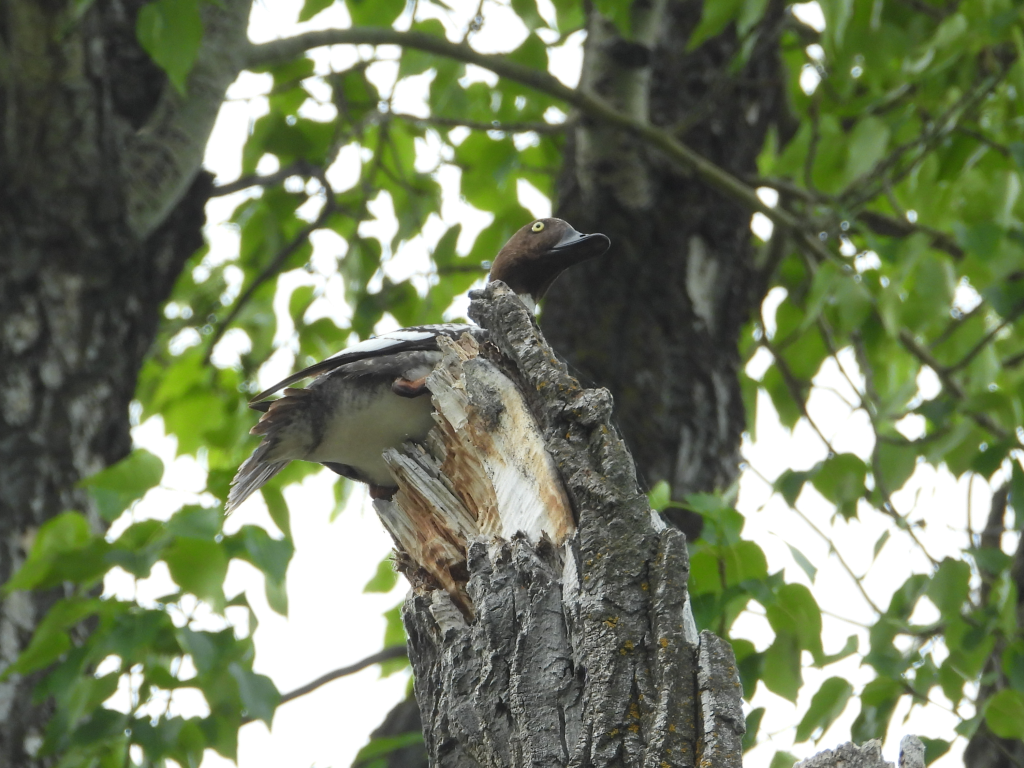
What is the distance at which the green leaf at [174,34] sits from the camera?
3494 millimetres

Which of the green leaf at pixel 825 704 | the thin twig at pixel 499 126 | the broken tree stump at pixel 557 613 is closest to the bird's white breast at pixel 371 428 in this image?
the broken tree stump at pixel 557 613

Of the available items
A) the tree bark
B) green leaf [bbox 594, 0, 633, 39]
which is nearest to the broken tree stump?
green leaf [bbox 594, 0, 633, 39]

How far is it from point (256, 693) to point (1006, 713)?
230 centimetres

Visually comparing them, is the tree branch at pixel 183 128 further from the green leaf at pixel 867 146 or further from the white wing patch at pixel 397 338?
the green leaf at pixel 867 146

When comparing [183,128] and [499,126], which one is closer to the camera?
[183,128]

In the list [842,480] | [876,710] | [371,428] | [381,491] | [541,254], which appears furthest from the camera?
Result: [842,480]

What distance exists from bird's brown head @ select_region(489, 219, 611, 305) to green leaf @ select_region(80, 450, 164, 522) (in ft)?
4.73

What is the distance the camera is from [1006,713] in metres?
3.18

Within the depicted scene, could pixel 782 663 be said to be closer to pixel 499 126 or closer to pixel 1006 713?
pixel 1006 713

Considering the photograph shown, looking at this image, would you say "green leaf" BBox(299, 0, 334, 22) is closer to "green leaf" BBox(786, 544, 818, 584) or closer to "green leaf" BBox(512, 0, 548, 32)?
"green leaf" BBox(512, 0, 548, 32)

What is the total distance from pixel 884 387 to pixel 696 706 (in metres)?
5.12

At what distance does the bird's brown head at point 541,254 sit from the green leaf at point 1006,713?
1972mm

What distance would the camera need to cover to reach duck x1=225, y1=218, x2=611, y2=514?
3.33 metres

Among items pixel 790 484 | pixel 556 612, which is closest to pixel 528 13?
pixel 790 484
